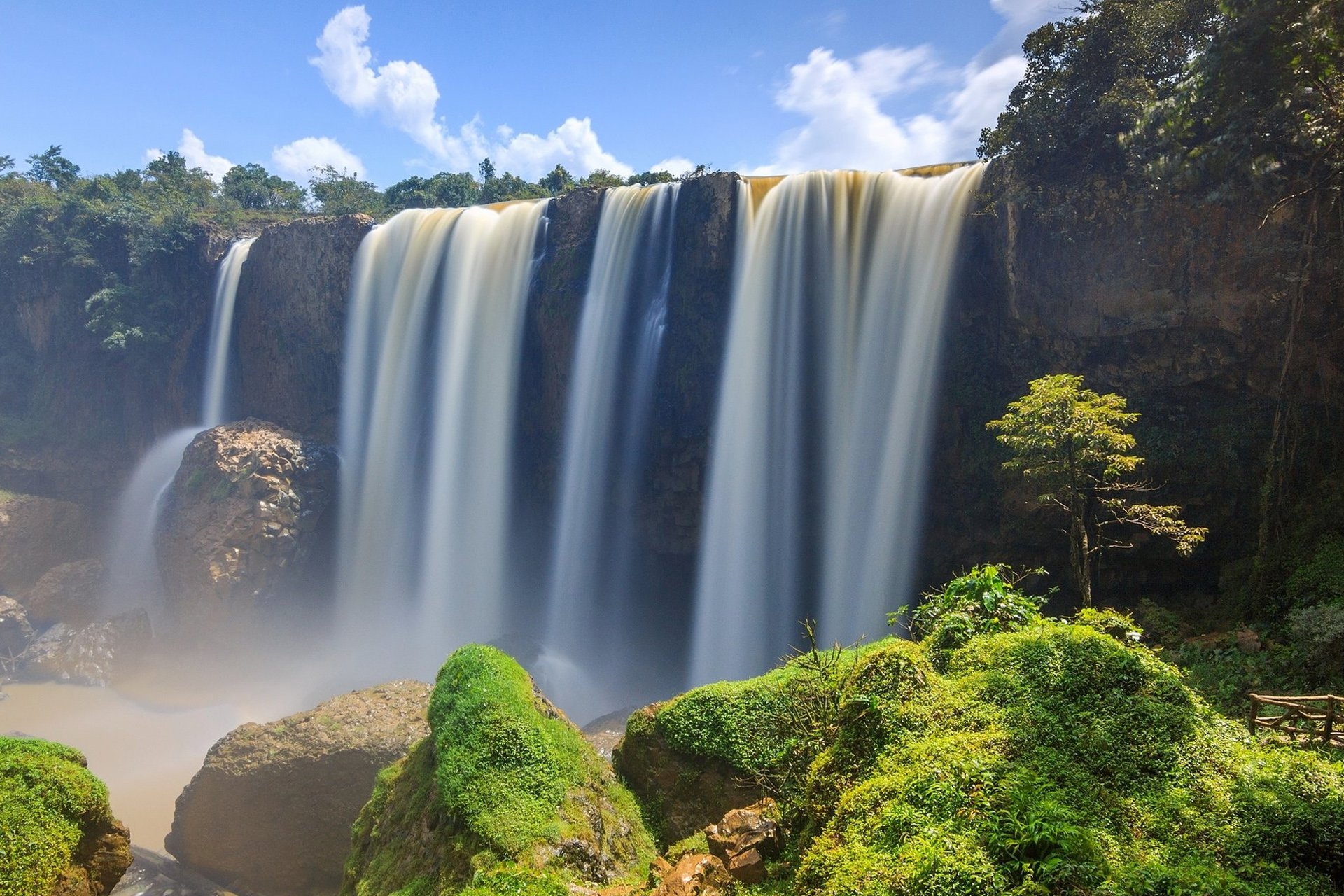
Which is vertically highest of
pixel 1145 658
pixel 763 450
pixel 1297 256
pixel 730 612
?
pixel 1297 256

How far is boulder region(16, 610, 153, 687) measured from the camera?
2159 cm

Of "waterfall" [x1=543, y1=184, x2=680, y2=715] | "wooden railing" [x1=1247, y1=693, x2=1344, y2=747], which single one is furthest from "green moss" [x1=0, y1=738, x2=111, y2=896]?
"waterfall" [x1=543, y1=184, x2=680, y2=715]

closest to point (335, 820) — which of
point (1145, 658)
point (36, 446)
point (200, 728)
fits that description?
point (200, 728)

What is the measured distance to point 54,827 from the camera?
7.23 metres

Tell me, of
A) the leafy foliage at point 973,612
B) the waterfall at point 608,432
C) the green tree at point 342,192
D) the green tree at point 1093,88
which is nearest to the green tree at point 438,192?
the green tree at point 342,192

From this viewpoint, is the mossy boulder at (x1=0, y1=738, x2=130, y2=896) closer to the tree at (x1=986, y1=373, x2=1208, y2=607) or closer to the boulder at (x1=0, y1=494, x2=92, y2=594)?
the tree at (x1=986, y1=373, x2=1208, y2=607)

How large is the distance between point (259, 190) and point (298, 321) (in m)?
26.4

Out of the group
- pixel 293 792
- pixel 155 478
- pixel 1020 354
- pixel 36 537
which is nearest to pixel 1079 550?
pixel 1020 354

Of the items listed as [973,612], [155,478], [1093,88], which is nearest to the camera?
[973,612]

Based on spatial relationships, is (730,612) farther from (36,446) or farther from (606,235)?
(36,446)

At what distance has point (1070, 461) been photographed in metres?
9.41

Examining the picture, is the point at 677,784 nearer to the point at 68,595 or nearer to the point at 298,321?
the point at 298,321

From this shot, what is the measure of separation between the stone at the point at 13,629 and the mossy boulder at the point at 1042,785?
2971 cm

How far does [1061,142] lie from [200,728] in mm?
24730
